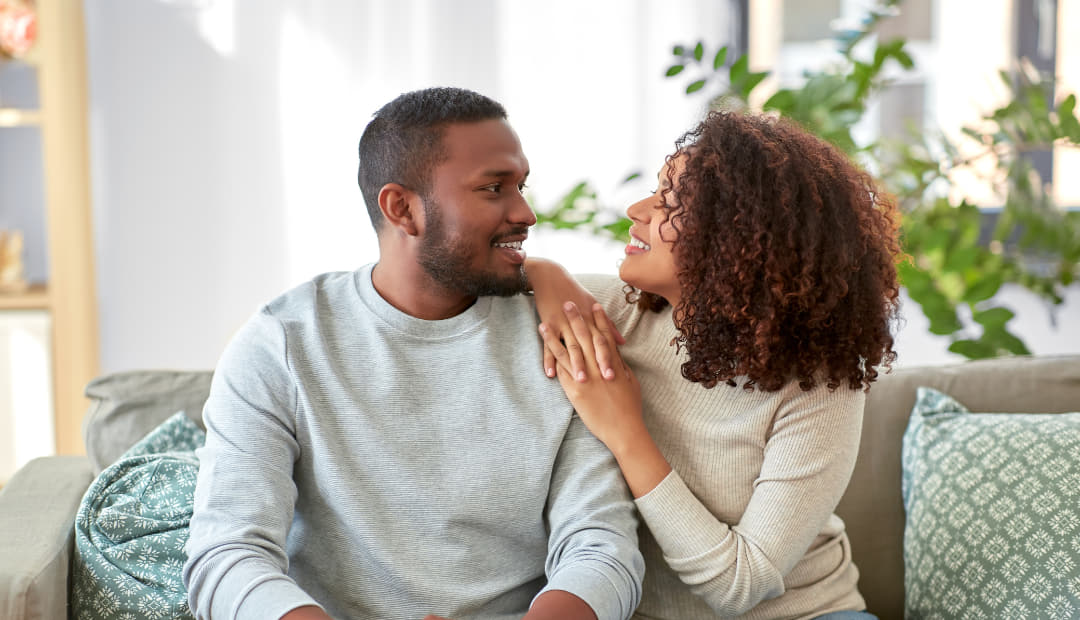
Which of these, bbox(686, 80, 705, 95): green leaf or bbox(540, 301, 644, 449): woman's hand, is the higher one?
bbox(686, 80, 705, 95): green leaf

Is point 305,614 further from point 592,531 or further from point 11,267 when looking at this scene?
point 11,267

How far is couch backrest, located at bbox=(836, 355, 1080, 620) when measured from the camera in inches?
64.7

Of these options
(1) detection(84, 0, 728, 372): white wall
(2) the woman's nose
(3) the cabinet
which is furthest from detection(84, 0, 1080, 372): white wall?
(2) the woman's nose

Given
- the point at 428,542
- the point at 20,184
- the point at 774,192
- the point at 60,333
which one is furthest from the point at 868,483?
the point at 20,184

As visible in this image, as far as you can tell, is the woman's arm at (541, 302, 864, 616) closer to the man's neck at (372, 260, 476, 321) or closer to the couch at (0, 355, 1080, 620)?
the man's neck at (372, 260, 476, 321)

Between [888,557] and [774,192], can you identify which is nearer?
[774,192]

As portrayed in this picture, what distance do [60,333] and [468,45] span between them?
1.51 meters

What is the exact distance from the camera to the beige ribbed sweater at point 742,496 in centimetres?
126

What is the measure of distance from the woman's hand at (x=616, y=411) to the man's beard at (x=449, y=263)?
110 millimetres

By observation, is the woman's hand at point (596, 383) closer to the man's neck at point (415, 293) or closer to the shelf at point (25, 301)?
the man's neck at point (415, 293)

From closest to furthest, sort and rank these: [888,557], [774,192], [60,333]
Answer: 1. [774,192]
2. [888,557]
3. [60,333]

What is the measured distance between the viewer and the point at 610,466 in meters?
1.32

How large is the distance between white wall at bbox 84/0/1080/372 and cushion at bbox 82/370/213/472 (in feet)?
5.03

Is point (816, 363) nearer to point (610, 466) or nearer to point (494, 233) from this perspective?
point (610, 466)
